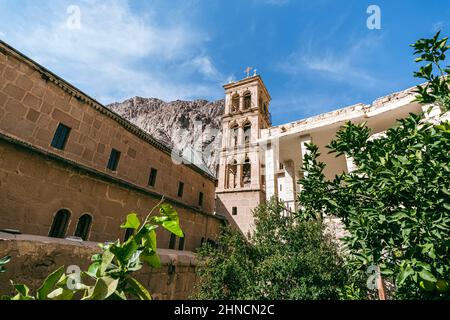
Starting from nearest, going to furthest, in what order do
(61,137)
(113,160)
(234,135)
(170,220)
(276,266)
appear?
(170,220) → (276,266) → (61,137) → (113,160) → (234,135)

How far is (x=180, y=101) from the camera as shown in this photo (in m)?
57.5

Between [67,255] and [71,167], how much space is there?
11.9ft

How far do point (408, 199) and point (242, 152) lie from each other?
16448mm

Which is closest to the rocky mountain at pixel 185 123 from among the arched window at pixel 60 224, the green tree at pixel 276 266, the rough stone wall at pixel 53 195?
the rough stone wall at pixel 53 195

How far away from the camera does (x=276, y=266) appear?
733 centimetres

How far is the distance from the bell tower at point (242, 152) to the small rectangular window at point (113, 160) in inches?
363

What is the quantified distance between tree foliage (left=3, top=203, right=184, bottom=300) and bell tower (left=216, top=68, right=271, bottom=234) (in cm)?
1483

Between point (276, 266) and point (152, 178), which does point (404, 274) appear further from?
point (152, 178)

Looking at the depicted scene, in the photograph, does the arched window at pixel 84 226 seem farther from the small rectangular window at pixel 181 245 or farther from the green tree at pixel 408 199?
the green tree at pixel 408 199

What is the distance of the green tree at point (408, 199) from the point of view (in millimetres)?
2684

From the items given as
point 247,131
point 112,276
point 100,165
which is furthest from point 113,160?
point 247,131

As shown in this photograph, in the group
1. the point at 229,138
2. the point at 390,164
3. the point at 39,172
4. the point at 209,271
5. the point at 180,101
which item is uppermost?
the point at 180,101
